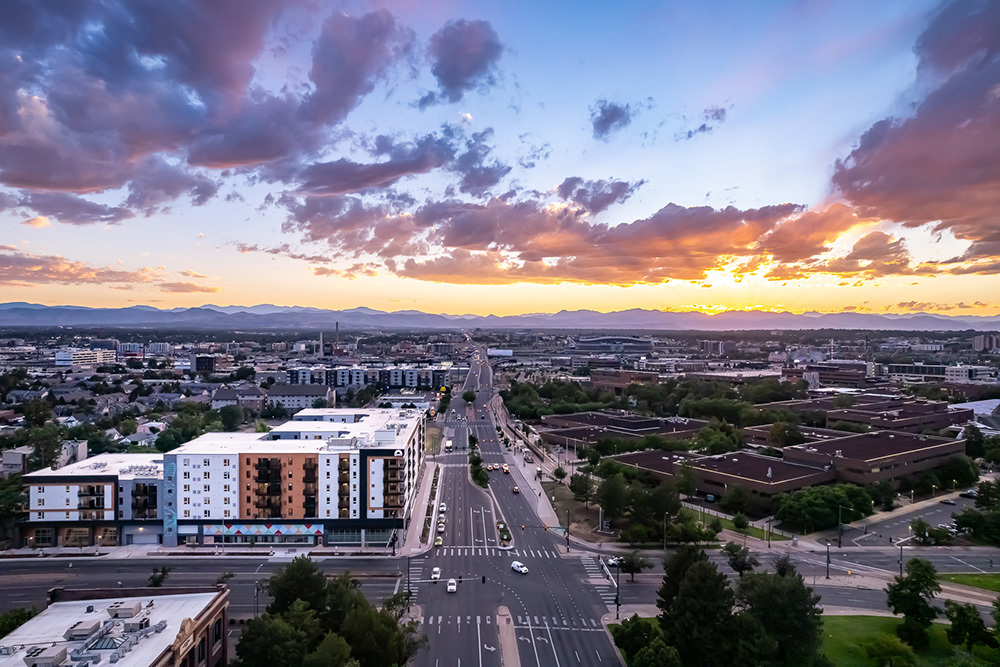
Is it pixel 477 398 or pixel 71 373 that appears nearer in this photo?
pixel 477 398

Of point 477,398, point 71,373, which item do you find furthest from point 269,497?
point 71,373

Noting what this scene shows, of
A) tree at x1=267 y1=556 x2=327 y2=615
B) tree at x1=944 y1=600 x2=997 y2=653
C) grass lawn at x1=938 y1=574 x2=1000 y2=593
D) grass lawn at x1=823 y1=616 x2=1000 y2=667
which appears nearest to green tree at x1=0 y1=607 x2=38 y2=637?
tree at x1=267 y1=556 x2=327 y2=615

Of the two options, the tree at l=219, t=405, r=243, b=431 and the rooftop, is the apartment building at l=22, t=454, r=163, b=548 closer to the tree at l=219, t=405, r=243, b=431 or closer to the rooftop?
the tree at l=219, t=405, r=243, b=431

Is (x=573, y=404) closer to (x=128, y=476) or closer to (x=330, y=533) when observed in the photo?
(x=330, y=533)

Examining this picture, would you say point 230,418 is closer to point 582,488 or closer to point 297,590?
point 582,488

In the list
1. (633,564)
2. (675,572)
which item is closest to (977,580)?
(633,564)
